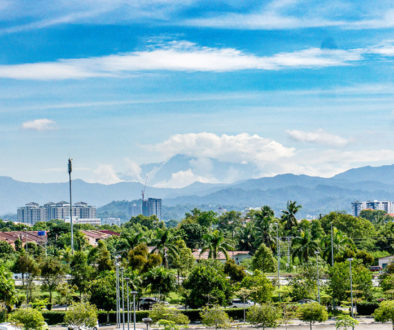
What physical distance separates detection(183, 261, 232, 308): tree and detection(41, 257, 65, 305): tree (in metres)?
12.5

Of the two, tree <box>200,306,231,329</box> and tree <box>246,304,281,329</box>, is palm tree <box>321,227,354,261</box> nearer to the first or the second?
tree <box>246,304,281,329</box>

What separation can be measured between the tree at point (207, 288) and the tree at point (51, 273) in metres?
12.5

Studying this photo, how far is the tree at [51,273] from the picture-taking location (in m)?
54.7

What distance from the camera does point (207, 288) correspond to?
4941cm

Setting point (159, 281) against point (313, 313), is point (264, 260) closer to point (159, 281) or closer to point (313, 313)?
point (159, 281)

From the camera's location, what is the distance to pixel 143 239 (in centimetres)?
7088

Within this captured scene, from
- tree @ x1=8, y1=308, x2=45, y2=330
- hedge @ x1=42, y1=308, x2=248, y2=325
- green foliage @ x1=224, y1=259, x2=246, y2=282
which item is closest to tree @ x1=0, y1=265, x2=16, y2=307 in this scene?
tree @ x1=8, y1=308, x2=45, y2=330

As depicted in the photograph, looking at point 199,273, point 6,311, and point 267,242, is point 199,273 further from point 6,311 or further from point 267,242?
point 267,242

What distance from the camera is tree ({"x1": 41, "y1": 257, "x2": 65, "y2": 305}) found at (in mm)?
54656

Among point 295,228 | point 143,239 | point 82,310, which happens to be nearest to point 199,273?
point 82,310

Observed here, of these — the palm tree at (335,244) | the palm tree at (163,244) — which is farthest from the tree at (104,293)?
the palm tree at (335,244)

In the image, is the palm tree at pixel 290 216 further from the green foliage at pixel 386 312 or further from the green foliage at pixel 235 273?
the green foliage at pixel 386 312

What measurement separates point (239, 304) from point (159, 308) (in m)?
13.2

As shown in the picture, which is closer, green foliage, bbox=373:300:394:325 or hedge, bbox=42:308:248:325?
green foliage, bbox=373:300:394:325
